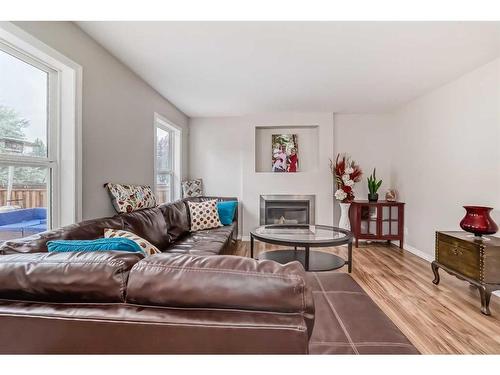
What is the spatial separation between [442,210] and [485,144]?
99cm

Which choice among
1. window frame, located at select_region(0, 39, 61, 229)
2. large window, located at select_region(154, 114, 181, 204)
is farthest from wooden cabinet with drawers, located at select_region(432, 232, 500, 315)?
large window, located at select_region(154, 114, 181, 204)

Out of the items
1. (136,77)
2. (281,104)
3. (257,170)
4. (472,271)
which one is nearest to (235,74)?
(136,77)

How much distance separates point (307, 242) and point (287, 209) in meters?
2.40

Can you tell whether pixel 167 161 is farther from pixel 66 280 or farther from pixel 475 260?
pixel 475 260

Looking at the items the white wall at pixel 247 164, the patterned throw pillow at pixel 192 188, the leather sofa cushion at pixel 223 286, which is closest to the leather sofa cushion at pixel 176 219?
the patterned throw pillow at pixel 192 188

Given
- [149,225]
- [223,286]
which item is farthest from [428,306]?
[149,225]

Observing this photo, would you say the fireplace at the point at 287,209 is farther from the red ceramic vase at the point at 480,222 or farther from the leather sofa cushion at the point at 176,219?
the red ceramic vase at the point at 480,222

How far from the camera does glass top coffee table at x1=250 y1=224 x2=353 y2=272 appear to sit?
2.58m

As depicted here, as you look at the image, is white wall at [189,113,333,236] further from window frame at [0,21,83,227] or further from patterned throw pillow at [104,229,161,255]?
patterned throw pillow at [104,229,161,255]

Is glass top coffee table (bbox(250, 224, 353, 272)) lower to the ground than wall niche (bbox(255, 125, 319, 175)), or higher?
lower

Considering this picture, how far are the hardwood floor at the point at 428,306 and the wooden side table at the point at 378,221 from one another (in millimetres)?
663

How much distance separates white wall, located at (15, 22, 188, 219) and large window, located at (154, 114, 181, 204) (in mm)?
700

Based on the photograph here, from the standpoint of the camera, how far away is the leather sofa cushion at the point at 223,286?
748 millimetres
